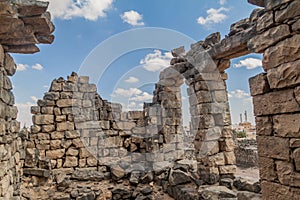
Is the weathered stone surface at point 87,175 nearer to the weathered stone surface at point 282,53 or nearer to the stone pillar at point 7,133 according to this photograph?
Answer: the stone pillar at point 7,133

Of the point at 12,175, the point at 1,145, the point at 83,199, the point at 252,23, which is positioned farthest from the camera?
the point at 83,199

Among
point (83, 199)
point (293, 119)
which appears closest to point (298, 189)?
point (293, 119)

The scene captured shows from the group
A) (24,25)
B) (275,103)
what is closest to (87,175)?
(24,25)

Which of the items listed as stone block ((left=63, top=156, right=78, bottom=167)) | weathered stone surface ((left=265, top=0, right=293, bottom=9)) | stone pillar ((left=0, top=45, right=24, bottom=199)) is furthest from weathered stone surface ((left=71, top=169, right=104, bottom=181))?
weathered stone surface ((left=265, top=0, right=293, bottom=9))

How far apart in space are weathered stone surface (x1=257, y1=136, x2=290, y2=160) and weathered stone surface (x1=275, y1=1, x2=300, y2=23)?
1.32m

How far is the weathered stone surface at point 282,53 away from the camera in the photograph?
2.34 metres

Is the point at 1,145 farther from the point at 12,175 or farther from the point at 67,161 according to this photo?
the point at 67,161

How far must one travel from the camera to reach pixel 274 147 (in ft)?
8.61

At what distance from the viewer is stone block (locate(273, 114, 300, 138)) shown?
7.75ft

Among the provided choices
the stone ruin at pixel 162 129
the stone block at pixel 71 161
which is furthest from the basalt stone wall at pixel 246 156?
the stone block at pixel 71 161

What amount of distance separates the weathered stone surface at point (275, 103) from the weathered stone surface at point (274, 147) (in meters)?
0.31

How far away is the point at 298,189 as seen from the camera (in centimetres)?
233

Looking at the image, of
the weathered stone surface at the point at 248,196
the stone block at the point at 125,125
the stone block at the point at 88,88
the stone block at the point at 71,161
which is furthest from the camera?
the stone block at the point at 125,125

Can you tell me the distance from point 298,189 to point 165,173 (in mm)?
4680
